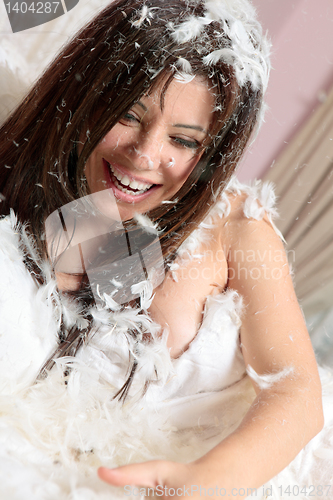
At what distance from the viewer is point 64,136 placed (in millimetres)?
660

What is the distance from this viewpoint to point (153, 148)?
583mm

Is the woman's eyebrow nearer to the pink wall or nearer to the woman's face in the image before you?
the woman's face

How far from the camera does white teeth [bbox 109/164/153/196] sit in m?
0.65

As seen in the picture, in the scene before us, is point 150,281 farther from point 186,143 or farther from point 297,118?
point 297,118

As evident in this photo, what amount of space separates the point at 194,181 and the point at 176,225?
95mm

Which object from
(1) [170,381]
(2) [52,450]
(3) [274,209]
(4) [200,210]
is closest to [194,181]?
(4) [200,210]

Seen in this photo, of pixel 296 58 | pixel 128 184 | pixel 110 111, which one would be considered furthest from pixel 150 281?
pixel 296 58

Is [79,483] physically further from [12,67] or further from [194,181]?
[12,67]

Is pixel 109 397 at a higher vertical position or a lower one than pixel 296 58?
lower

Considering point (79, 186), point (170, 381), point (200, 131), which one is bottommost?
point (170, 381)

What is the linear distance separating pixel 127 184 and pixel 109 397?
37 centimetres

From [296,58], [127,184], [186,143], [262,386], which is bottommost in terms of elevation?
[262,386]

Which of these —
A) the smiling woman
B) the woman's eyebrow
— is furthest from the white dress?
the woman's eyebrow

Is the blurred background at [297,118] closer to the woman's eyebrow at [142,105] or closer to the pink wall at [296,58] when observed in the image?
the pink wall at [296,58]
